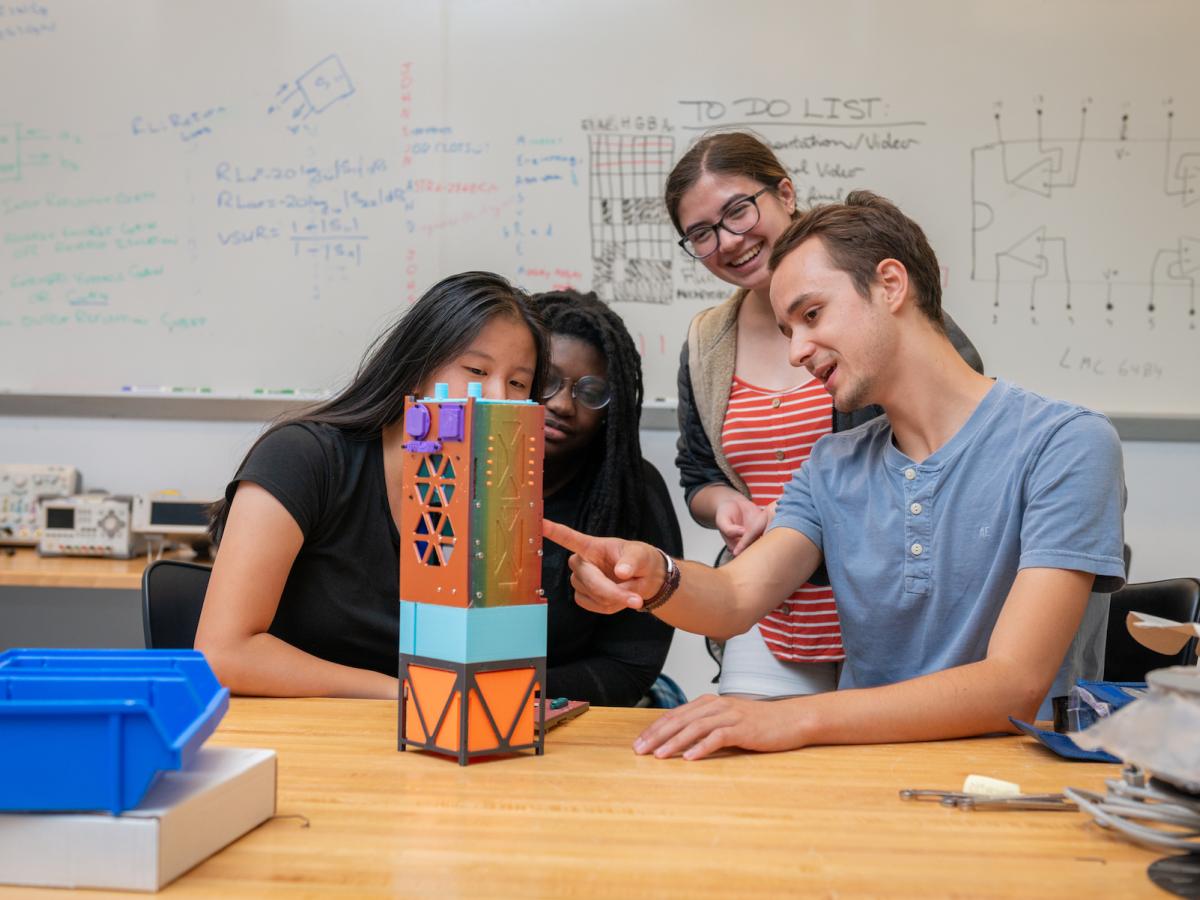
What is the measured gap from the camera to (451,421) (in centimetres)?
112

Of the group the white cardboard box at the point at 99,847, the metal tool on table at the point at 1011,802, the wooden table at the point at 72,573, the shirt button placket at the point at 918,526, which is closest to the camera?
the white cardboard box at the point at 99,847

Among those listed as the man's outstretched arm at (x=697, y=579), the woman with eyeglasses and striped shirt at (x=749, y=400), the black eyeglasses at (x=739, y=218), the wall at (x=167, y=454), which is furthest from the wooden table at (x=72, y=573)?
the man's outstretched arm at (x=697, y=579)

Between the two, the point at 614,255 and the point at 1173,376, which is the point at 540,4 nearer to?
the point at 614,255

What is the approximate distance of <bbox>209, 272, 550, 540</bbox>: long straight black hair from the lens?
5.54 ft

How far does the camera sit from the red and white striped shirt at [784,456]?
2039mm

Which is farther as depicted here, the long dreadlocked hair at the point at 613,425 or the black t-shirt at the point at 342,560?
the long dreadlocked hair at the point at 613,425

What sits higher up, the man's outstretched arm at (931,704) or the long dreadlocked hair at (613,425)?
the long dreadlocked hair at (613,425)

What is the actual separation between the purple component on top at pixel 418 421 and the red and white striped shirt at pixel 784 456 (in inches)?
40.0

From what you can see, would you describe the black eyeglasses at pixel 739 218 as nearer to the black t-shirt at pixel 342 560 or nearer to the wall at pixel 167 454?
the black t-shirt at pixel 342 560

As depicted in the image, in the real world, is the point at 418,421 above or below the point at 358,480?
above

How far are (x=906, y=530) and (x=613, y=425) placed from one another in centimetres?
67

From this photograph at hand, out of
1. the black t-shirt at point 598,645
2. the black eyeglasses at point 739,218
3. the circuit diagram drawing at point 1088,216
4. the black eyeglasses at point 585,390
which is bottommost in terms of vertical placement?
the black t-shirt at point 598,645

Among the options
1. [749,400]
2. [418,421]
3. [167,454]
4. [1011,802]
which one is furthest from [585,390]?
[167,454]

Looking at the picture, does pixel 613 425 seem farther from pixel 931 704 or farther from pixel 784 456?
pixel 931 704
